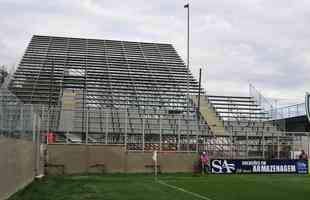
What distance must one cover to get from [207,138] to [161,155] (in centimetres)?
471

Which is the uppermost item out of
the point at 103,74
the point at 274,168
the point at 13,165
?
the point at 103,74

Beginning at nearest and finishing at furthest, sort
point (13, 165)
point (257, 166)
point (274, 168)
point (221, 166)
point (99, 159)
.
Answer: point (13, 165), point (99, 159), point (221, 166), point (257, 166), point (274, 168)

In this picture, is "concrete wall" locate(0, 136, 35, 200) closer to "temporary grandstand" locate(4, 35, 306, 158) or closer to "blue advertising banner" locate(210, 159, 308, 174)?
"temporary grandstand" locate(4, 35, 306, 158)

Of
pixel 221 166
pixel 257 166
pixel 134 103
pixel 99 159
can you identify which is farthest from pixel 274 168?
→ pixel 134 103

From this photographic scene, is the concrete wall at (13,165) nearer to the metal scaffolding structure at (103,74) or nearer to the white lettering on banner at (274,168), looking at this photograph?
the white lettering on banner at (274,168)

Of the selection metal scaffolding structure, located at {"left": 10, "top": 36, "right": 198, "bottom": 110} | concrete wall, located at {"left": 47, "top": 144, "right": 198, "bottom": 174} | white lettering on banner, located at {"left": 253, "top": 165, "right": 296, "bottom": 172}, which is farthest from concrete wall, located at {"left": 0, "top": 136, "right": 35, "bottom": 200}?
metal scaffolding structure, located at {"left": 10, "top": 36, "right": 198, "bottom": 110}

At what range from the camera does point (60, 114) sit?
36.9 m

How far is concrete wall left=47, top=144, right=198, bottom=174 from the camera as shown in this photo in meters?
34.5

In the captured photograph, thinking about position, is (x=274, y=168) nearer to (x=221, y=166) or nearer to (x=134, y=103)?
(x=221, y=166)

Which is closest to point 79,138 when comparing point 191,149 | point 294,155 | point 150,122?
point 150,122

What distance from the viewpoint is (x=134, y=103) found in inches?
1949

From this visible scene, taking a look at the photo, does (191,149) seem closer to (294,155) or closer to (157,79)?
(294,155)

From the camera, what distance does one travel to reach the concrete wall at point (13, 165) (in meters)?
15.2

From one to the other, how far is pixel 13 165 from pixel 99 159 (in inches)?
681
